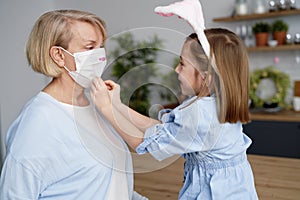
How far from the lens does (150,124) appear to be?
905 mm

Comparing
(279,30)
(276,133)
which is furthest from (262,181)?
(279,30)

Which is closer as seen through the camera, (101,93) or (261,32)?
(101,93)

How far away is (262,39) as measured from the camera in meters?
3.60

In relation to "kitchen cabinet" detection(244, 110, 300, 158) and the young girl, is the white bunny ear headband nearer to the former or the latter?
the young girl

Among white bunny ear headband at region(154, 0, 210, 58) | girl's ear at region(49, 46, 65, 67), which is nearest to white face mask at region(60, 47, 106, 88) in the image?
girl's ear at region(49, 46, 65, 67)

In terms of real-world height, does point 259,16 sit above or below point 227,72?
below

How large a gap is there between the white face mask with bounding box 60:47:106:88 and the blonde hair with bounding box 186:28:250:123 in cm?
25

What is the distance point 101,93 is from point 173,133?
208 millimetres

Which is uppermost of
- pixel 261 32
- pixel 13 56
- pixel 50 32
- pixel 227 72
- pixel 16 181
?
pixel 50 32

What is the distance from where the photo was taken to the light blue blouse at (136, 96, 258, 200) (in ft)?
2.93

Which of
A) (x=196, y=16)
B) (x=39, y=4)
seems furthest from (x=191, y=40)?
(x=39, y=4)

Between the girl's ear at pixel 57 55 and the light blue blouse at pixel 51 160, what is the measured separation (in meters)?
0.11

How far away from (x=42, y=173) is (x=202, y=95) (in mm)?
467

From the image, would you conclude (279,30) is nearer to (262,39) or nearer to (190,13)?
(262,39)
